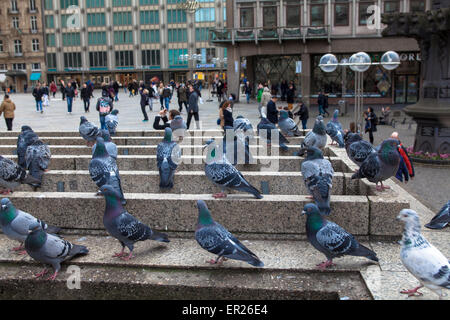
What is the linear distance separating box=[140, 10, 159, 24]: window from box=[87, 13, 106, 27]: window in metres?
6.05

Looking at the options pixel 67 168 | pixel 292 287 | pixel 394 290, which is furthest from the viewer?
pixel 67 168

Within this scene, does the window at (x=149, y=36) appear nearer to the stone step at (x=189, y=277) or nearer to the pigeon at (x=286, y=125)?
the pigeon at (x=286, y=125)

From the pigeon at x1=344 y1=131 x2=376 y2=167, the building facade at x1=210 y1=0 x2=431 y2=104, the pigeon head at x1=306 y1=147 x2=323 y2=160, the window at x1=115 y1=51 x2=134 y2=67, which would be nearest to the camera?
the pigeon head at x1=306 y1=147 x2=323 y2=160

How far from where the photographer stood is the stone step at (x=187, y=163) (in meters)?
8.91

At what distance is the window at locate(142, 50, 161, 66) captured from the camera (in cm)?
7006

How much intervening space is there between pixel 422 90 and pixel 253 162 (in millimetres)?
8849

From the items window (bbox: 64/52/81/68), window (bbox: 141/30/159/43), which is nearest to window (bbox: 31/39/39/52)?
window (bbox: 64/52/81/68)

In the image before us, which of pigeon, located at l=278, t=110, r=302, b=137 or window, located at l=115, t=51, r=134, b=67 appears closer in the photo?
pigeon, located at l=278, t=110, r=302, b=137

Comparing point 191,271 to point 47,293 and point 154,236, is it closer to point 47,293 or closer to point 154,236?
point 154,236

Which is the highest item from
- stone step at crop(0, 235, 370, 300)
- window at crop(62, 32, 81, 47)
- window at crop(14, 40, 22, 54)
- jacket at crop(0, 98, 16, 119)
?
window at crop(62, 32, 81, 47)

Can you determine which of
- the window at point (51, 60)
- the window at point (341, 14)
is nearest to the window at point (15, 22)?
the window at point (51, 60)

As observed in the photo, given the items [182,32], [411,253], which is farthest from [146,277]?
[182,32]

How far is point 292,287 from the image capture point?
5273mm

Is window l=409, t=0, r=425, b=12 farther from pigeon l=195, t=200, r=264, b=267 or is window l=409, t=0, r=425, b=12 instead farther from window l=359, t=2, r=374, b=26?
pigeon l=195, t=200, r=264, b=267
